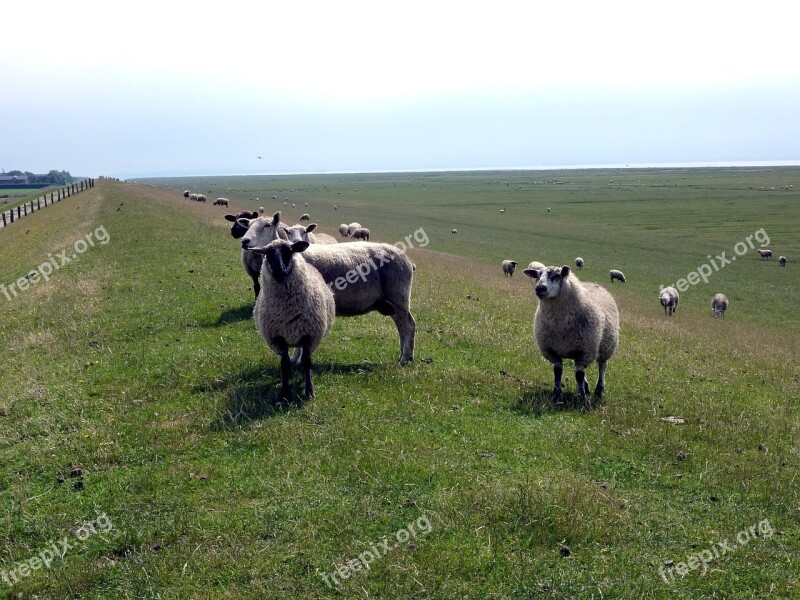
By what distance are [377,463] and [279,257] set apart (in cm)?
387

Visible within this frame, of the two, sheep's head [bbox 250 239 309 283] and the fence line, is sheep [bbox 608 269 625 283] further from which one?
the fence line

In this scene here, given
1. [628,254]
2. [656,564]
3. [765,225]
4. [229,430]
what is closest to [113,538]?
[229,430]

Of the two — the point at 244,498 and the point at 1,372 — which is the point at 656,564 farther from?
the point at 1,372

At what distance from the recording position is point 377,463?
322 inches

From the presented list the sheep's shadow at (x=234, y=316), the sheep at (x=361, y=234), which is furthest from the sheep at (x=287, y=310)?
the sheep at (x=361, y=234)

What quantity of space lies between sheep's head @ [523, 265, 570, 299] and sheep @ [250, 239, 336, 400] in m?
3.80

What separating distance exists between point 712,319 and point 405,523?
2740 cm

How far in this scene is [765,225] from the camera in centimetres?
6538

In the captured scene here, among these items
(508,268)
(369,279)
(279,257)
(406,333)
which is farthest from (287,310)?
(508,268)

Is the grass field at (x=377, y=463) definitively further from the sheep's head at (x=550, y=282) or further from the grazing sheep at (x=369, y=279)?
the sheep's head at (x=550, y=282)

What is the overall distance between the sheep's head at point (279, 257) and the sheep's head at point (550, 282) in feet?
13.6

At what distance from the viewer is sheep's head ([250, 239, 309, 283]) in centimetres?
1030

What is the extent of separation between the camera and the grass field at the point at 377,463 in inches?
247

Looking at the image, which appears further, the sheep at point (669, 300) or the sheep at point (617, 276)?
the sheep at point (617, 276)
